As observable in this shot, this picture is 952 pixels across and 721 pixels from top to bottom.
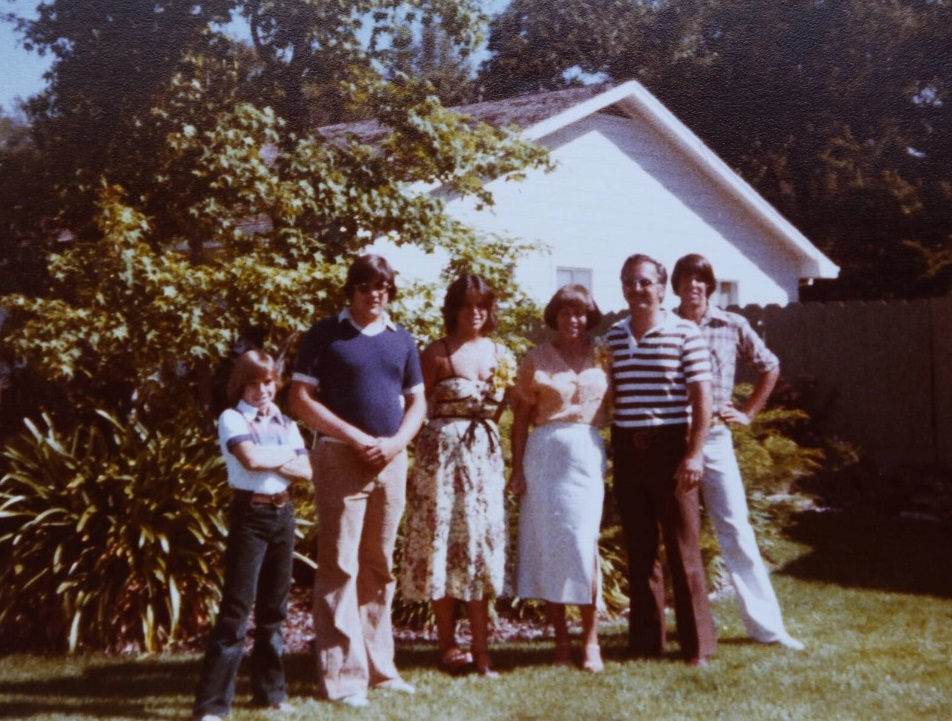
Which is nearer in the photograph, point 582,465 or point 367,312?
point 367,312

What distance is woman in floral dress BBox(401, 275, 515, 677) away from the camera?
556 cm

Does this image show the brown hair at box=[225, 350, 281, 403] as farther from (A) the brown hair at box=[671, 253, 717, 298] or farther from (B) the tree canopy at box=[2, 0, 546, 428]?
(B) the tree canopy at box=[2, 0, 546, 428]

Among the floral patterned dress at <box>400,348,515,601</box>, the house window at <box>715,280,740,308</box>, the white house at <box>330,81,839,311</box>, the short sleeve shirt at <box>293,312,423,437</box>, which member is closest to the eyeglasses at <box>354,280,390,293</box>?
the short sleeve shirt at <box>293,312,423,437</box>

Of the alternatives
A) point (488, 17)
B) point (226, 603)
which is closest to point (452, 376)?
point (226, 603)

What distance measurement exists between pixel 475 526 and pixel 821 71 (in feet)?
75.6

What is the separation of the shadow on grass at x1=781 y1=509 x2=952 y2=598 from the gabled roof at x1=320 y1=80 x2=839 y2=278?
232 inches

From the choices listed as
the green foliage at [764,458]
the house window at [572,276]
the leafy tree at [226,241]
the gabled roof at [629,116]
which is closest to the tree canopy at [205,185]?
the leafy tree at [226,241]

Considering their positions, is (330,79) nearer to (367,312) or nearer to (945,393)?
(367,312)

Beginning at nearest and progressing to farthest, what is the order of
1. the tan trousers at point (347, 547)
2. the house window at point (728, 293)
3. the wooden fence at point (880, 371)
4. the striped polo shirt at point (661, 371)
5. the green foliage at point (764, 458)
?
the tan trousers at point (347, 547), the striped polo shirt at point (661, 371), the green foliage at point (764, 458), the wooden fence at point (880, 371), the house window at point (728, 293)

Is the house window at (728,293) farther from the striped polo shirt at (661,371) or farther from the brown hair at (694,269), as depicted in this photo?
the striped polo shirt at (661,371)

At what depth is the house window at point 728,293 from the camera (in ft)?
58.8

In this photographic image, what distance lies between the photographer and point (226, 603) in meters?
4.92

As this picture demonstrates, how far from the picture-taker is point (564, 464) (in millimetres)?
5688

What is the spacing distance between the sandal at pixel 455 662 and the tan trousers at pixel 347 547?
19.4 inches
